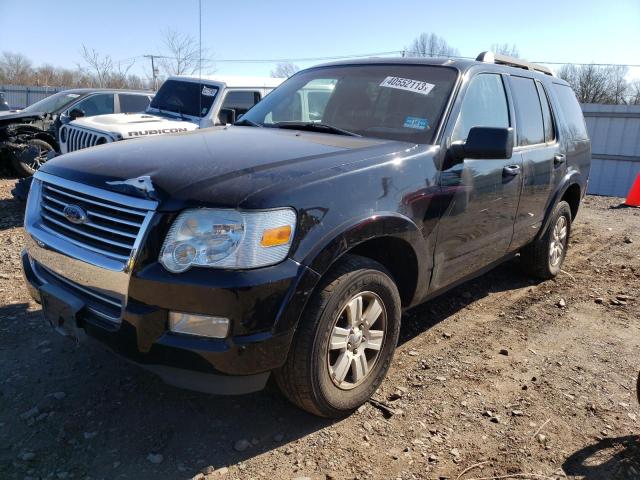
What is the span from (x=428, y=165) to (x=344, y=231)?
33.5 inches

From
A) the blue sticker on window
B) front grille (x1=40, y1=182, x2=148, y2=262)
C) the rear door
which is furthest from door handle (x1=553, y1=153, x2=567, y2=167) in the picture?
front grille (x1=40, y1=182, x2=148, y2=262)

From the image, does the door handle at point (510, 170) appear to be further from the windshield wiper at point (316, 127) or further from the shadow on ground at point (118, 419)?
the shadow on ground at point (118, 419)

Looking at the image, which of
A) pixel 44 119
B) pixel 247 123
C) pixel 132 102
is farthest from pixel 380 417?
pixel 44 119

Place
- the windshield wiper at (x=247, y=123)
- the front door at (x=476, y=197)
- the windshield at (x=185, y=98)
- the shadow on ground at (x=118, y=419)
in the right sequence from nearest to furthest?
the shadow on ground at (x=118, y=419) → the front door at (x=476, y=197) → the windshield wiper at (x=247, y=123) → the windshield at (x=185, y=98)

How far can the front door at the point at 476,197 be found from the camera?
128 inches

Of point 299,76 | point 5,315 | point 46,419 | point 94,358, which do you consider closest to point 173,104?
point 299,76

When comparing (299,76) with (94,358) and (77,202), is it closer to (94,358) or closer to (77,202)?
(77,202)

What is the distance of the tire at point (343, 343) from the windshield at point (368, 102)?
102cm

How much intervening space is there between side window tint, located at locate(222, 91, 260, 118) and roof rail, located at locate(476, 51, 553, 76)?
13.3 feet

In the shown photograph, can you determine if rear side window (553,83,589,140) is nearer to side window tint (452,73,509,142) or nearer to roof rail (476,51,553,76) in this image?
roof rail (476,51,553,76)

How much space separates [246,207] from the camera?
7.25ft

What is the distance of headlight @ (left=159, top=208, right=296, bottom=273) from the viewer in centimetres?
220

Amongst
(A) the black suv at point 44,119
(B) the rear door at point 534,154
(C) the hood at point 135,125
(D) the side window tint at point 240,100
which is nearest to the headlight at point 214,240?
(B) the rear door at point 534,154

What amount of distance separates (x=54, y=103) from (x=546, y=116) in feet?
31.0
